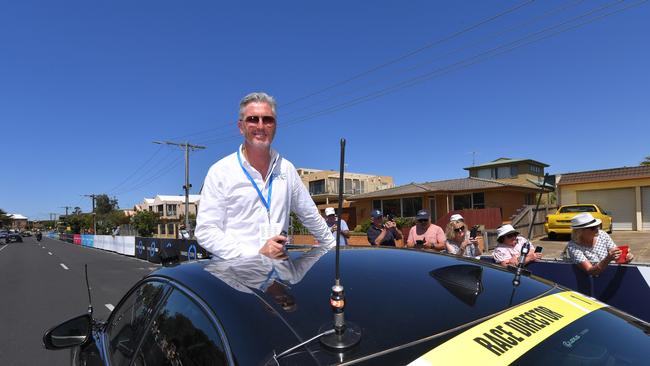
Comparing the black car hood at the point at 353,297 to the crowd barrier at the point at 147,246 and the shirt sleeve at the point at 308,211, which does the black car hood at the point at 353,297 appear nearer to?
the shirt sleeve at the point at 308,211

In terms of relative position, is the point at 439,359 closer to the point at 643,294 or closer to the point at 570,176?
the point at 643,294

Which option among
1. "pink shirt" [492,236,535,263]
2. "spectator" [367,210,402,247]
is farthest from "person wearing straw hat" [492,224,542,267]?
"spectator" [367,210,402,247]

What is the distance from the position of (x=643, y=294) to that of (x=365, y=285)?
4321 millimetres

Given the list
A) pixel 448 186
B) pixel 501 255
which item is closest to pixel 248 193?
pixel 501 255

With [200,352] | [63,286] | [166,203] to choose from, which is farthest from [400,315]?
[166,203]

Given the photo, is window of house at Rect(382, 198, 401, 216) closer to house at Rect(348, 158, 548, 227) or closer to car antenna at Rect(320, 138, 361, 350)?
house at Rect(348, 158, 548, 227)

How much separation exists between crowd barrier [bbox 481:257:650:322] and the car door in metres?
3.91

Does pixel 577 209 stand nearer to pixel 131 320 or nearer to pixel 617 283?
pixel 617 283

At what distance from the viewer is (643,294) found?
450cm

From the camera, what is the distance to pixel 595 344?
4.78 ft

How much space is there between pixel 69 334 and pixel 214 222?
1.13 m

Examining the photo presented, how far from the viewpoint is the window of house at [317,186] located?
62.3m

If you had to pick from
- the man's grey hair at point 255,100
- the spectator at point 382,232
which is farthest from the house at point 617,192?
the man's grey hair at point 255,100

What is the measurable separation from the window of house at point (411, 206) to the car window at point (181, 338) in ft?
115
